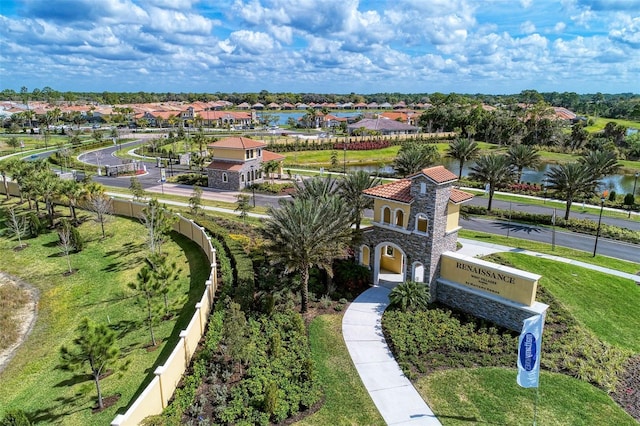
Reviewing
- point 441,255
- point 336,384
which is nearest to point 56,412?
→ point 336,384

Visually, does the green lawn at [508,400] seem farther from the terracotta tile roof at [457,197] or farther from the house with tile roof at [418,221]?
the terracotta tile roof at [457,197]

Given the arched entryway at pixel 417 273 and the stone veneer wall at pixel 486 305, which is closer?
the stone veneer wall at pixel 486 305

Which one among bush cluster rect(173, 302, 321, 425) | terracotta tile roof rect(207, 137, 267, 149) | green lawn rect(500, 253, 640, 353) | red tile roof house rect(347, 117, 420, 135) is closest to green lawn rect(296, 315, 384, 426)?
bush cluster rect(173, 302, 321, 425)

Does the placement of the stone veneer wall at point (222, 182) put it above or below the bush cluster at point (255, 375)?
above

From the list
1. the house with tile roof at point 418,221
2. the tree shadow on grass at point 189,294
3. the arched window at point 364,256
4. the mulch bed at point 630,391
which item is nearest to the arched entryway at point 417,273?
the house with tile roof at point 418,221

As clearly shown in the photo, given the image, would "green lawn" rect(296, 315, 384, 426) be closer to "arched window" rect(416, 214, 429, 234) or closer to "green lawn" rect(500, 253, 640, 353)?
"arched window" rect(416, 214, 429, 234)

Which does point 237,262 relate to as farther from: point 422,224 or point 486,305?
point 486,305

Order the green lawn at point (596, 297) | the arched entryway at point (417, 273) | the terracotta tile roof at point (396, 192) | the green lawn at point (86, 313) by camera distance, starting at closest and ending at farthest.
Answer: the green lawn at point (86, 313) < the green lawn at point (596, 297) < the terracotta tile roof at point (396, 192) < the arched entryway at point (417, 273)

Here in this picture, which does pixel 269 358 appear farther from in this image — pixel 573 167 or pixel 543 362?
pixel 573 167
